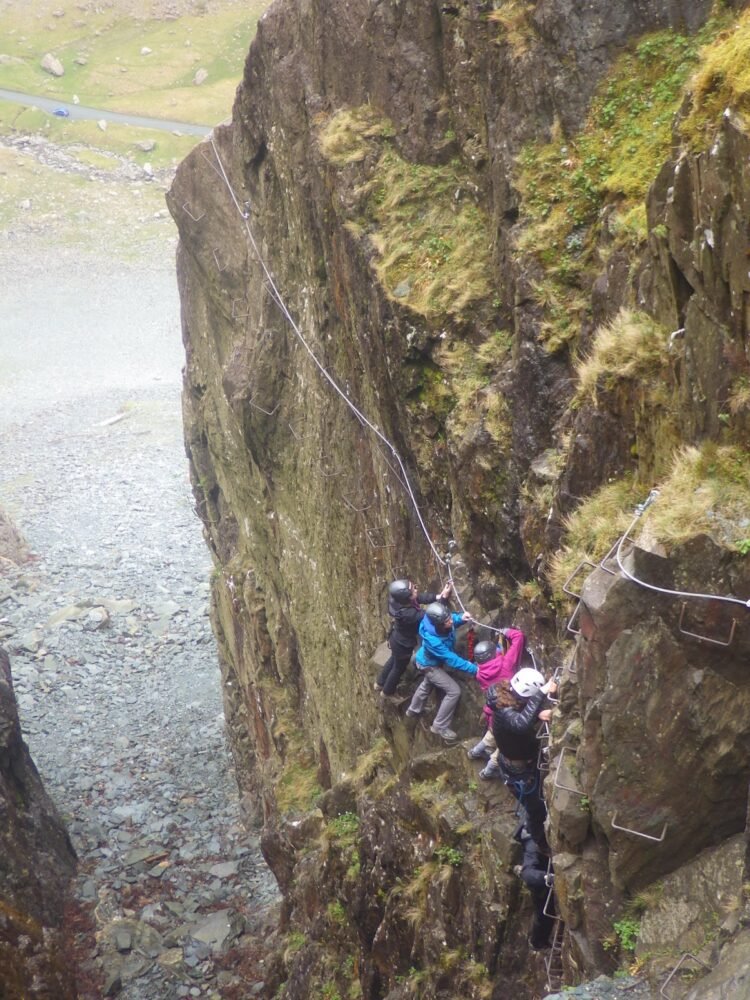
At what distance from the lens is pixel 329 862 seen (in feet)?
60.0

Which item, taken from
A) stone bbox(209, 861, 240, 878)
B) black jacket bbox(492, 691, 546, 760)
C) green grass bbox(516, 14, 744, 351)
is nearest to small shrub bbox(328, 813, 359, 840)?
black jacket bbox(492, 691, 546, 760)

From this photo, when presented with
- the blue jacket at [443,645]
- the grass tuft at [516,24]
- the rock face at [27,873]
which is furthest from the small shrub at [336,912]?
the grass tuft at [516,24]

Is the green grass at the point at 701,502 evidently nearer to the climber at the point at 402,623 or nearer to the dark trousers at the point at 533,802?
the dark trousers at the point at 533,802

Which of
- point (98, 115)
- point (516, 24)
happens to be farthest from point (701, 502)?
point (98, 115)

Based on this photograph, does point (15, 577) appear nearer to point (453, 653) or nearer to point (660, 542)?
point (453, 653)

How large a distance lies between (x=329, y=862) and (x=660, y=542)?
474 inches

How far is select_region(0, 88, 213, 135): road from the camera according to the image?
91.1m

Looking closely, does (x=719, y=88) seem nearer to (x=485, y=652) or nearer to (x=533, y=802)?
(x=485, y=652)

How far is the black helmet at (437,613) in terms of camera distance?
44.8ft

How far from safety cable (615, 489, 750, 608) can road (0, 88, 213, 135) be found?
89.5 meters

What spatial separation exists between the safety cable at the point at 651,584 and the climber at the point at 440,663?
→ 14.7 feet

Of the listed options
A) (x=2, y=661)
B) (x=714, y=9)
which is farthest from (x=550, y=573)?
(x=2, y=661)

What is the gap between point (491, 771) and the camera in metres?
13.1

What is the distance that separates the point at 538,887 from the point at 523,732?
1.97 metres
